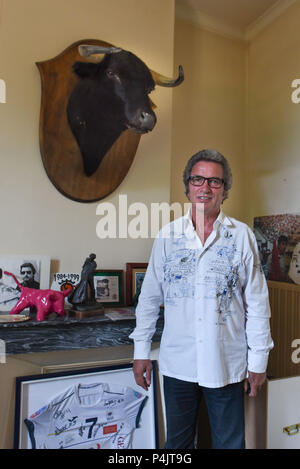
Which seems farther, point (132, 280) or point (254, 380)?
point (132, 280)

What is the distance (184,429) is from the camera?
1.21 m

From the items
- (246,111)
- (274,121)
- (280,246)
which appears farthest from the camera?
(246,111)

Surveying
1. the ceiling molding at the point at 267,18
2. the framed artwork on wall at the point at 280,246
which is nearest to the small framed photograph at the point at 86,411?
the framed artwork on wall at the point at 280,246

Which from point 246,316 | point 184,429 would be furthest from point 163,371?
point 246,316

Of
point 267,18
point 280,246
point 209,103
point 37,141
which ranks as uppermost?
point 267,18

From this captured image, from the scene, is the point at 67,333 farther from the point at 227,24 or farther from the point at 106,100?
the point at 227,24

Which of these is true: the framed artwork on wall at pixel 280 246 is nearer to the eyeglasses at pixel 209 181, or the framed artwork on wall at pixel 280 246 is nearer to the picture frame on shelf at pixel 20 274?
the eyeglasses at pixel 209 181

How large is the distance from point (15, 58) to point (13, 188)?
23.8 inches

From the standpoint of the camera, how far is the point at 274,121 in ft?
7.38

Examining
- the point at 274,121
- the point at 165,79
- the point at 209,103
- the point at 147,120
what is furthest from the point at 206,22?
the point at 147,120

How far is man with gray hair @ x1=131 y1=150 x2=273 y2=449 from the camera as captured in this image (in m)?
1.12

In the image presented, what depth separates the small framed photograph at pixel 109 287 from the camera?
162cm

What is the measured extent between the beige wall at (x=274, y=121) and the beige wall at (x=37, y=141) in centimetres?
93

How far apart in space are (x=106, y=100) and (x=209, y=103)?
1.09m
